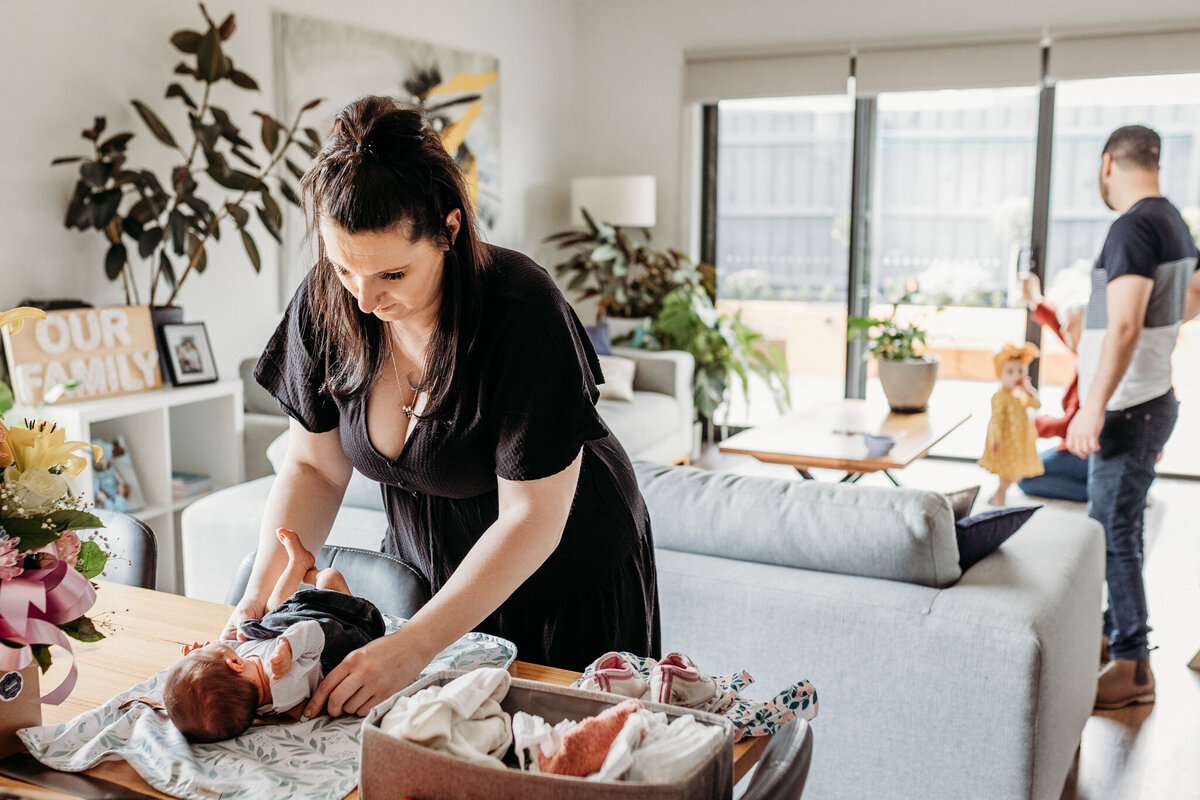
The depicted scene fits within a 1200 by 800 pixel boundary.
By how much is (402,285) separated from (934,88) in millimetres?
5167

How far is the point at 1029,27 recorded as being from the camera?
18.0 feet

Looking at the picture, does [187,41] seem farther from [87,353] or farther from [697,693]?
[697,693]

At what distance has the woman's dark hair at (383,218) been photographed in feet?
3.81

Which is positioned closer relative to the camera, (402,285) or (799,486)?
(402,285)

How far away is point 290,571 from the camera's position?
1242 mm

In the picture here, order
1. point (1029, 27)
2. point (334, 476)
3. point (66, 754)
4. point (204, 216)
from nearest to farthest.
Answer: point (66, 754) < point (334, 476) < point (204, 216) < point (1029, 27)

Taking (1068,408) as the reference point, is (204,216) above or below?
above

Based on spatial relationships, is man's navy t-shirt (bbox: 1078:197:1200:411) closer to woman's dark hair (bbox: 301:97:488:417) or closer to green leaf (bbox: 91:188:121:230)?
woman's dark hair (bbox: 301:97:488:417)

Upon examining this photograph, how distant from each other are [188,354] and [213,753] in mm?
2979

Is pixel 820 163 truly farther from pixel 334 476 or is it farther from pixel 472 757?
pixel 472 757

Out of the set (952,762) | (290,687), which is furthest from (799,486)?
(290,687)

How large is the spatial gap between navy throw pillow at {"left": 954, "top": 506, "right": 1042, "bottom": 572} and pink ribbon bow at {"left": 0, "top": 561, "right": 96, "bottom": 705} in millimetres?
1694

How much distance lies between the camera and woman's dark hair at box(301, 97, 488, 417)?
1160 mm

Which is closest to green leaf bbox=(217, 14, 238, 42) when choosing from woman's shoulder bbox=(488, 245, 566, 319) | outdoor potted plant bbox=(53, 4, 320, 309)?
outdoor potted plant bbox=(53, 4, 320, 309)
